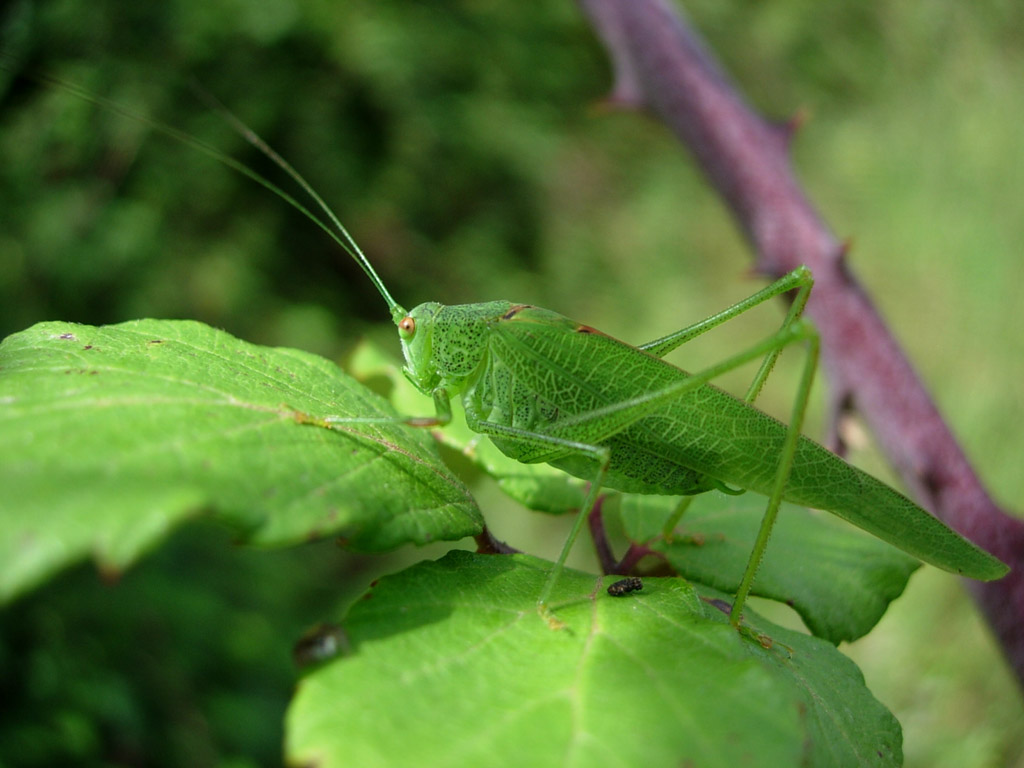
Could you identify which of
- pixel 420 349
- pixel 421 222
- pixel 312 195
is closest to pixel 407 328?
pixel 420 349

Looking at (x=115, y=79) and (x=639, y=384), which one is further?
(x=115, y=79)

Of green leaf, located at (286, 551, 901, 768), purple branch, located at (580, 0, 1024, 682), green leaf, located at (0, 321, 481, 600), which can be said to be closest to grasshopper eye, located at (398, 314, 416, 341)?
green leaf, located at (0, 321, 481, 600)

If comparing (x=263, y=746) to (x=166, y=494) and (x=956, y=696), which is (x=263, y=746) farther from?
(x=166, y=494)

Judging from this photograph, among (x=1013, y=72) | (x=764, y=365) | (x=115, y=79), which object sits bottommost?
(x=115, y=79)

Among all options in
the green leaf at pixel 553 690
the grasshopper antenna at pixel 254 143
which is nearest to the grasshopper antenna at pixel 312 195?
the grasshopper antenna at pixel 254 143

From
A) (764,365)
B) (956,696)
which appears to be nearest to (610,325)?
(956,696)

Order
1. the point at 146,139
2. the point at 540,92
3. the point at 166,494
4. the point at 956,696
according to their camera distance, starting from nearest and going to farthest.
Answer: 1. the point at 166,494
2. the point at 956,696
3. the point at 146,139
4. the point at 540,92
